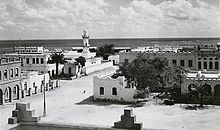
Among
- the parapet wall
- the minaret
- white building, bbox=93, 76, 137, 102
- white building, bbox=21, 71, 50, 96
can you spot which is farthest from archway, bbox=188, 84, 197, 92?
the minaret

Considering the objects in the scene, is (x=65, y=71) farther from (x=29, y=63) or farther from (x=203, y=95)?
(x=203, y=95)

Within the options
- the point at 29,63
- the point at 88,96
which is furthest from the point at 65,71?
the point at 88,96

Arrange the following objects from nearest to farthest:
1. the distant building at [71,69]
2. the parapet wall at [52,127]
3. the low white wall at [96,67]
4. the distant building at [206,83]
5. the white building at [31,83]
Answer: the parapet wall at [52,127] → the distant building at [206,83] → the white building at [31,83] → the distant building at [71,69] → the low white wall at [96,67]

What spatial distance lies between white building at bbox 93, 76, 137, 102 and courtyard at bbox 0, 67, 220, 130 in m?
1.72

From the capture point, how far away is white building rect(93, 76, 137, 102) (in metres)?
41.7

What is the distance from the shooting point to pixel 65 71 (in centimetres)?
7088

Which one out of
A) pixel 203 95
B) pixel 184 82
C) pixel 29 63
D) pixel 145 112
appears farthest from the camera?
pixel 29 63

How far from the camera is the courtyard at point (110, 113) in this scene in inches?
1211

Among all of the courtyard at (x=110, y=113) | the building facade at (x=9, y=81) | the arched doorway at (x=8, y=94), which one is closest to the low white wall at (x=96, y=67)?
the courtyard at (x=110, y=113)

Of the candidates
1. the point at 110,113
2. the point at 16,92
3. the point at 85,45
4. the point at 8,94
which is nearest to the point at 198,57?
the point at 110,113

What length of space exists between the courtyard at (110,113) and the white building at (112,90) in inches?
67.8

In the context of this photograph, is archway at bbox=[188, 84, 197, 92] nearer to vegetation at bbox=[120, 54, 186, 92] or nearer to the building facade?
vegetation at bbox=[120, 54, 186, 92]

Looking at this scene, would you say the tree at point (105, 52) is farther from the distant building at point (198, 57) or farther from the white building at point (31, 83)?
the white building at point (31, 83)

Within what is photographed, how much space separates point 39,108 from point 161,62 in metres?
19.4
